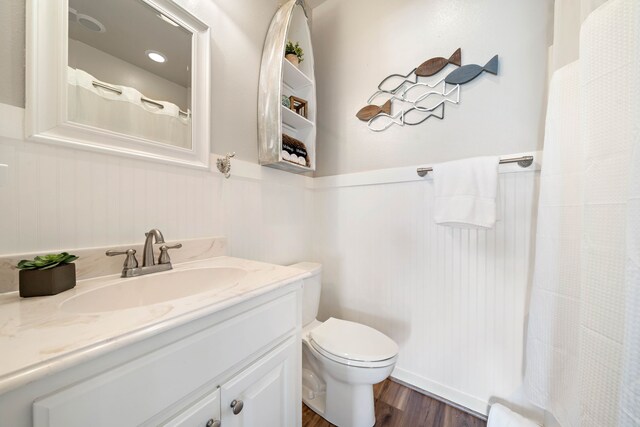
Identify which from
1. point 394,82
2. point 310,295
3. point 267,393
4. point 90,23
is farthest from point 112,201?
point 394,82

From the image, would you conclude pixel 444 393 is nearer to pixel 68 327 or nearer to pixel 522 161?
pixel 522 161

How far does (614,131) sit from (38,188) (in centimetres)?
161

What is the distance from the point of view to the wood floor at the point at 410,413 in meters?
1.11

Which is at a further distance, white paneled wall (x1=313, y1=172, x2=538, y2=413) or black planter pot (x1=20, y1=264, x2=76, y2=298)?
white paneled wall (x1=313, y1=172, x2=538, y2=413)

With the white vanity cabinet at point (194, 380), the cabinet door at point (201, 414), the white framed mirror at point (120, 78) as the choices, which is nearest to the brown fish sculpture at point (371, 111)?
the white framed mirror at point (120, 78)

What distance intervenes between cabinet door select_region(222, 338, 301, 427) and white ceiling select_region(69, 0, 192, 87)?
45.2 inches

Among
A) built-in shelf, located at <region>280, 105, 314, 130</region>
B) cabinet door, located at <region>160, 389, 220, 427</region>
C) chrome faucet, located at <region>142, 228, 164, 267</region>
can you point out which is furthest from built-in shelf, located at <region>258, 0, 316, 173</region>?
cabinet door, located at <region>160, 389, 220, 427</region>

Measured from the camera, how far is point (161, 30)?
946mm

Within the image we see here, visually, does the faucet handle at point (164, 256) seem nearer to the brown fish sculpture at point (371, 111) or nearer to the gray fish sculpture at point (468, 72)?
the brown fish sculpture at point (371, 111)

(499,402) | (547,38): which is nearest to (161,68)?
(547,38)

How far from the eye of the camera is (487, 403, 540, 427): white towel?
0.97 m

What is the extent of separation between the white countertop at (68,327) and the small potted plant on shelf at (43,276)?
2cm

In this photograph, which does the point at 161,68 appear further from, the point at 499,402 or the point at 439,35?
the point at 499,402

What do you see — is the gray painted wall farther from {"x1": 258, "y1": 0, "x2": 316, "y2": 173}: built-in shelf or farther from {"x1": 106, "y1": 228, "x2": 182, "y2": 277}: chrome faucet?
{"x1": 258, "y1": 0, "x2": 316, "y2": 173}: built-in shelf
